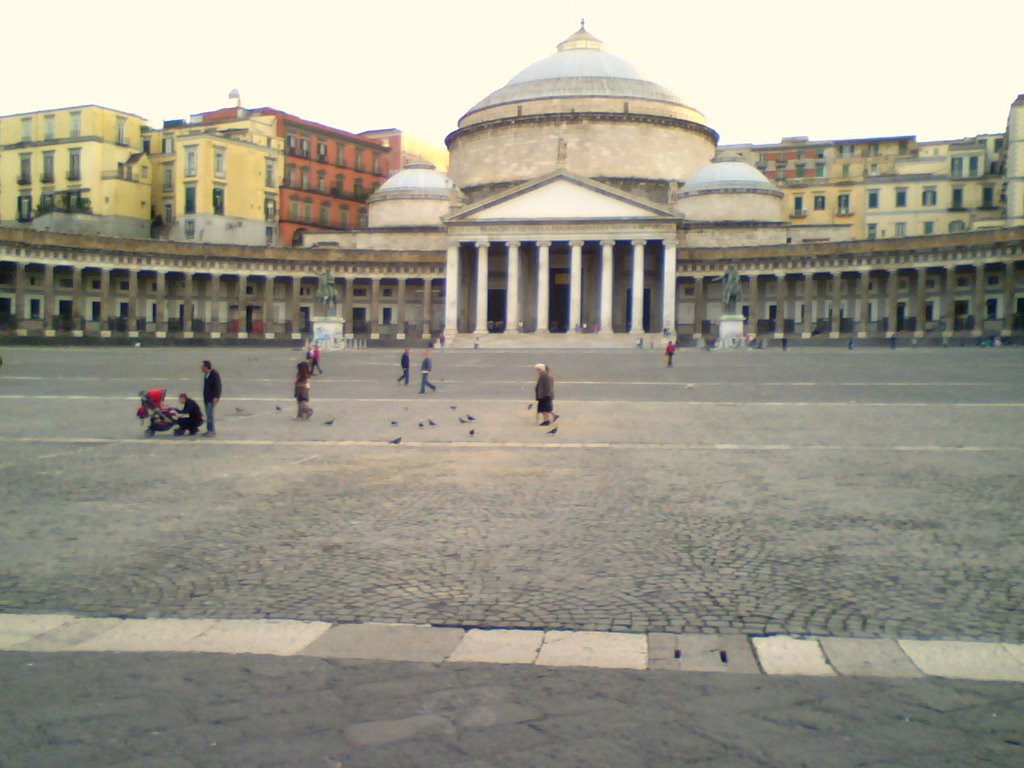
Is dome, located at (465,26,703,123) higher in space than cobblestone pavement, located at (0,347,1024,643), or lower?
higher

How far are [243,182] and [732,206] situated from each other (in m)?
37.4

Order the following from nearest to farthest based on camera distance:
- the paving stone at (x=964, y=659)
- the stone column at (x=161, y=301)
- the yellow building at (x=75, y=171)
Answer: the paving stone at (x=964, y=659) → the yellow building at (x=75, y=171) → the stone column at (x=161, y=301)

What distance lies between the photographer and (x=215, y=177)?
70688 mm

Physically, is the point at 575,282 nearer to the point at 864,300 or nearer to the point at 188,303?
the point at 864,300

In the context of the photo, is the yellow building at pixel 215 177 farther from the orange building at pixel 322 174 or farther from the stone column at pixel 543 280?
the stone column at pixel 543 280

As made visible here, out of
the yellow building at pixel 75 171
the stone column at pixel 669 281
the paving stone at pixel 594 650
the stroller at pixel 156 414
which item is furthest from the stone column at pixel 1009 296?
the paving stone at pixel 594 650

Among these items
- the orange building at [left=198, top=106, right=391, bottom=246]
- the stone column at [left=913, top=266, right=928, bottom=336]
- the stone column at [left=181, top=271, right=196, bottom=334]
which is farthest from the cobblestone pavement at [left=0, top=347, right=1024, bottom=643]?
the orange building at [left=198, top=106, right=391, bottom=246]

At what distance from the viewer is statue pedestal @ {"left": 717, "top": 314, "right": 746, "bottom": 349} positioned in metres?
59.4

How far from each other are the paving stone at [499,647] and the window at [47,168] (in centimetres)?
7190

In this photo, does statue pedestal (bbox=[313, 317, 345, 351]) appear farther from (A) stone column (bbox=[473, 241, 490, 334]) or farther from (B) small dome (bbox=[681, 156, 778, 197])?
(B) small dome (bbox=[681, 156, 778, 197])

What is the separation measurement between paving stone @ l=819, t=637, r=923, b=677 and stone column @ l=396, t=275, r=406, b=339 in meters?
72.1

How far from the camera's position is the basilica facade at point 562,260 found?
2574 inches

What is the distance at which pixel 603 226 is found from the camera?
70438mm

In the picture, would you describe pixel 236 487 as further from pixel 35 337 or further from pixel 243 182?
pixel 243 182
